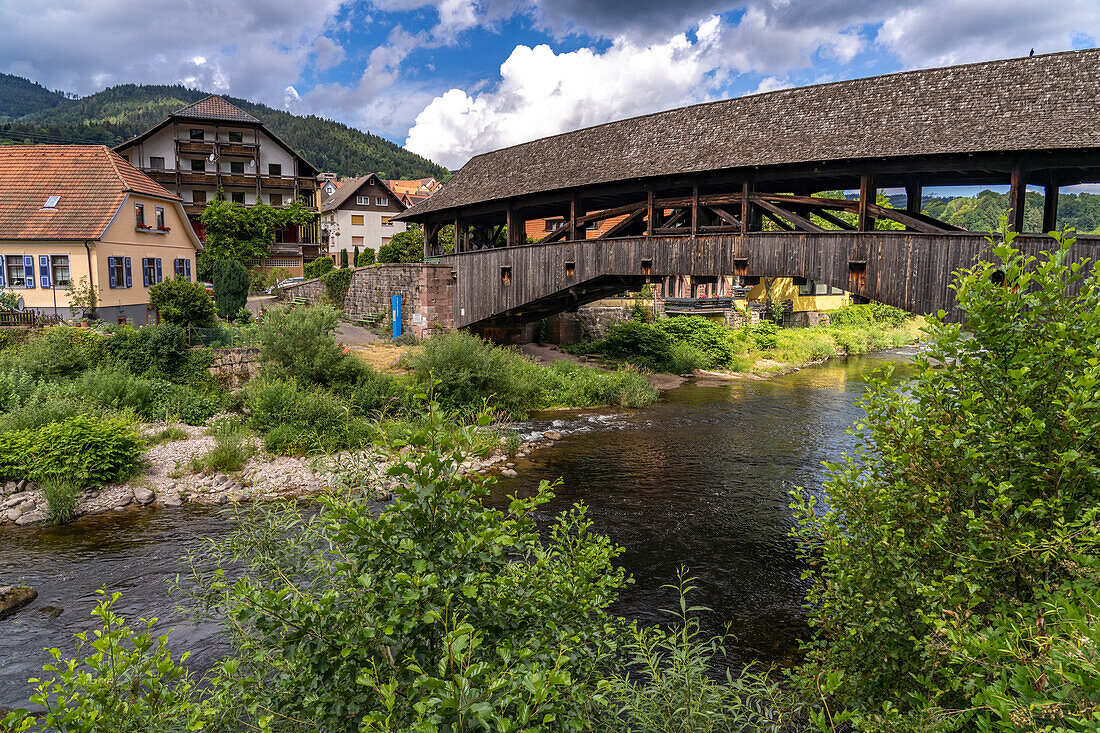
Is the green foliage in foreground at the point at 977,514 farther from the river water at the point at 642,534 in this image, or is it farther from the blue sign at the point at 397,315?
the blue sign at the point at 397,315

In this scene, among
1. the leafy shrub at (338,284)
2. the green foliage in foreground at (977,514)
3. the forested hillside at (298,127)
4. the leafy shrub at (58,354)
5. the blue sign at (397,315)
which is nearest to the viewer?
the green foliage in foreground at (977,514)

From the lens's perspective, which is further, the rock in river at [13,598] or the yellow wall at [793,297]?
the yellow wall at [793,297]

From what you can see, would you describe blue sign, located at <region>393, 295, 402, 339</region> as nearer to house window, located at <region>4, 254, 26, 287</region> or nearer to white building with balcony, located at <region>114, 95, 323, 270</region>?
house window, located at <region>4, 254, 26, 287</region>

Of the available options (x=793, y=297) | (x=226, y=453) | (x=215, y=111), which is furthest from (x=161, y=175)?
(x=793, y=297)

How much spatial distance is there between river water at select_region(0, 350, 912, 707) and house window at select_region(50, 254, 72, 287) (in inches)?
514

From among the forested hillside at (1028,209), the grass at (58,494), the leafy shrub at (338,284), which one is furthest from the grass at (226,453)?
the forested hillside at (1028,209)

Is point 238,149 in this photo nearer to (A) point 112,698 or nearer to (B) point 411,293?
(B) point 411,293

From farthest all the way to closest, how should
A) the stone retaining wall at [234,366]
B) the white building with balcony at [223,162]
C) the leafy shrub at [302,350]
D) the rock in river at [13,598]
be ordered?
the white building with balcony at [223,162] → the stone retaining wall at [234,366] → the leafy shrub at [302,350] → the rock in river at [13,598]

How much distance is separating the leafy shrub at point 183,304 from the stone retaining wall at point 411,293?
23.1 feet

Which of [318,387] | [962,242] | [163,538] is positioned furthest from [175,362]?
[962,242]

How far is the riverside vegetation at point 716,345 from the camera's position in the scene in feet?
78.5

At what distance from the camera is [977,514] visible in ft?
11.6

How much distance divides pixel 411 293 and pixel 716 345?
38.2 ft

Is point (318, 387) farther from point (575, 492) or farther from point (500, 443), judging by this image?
point (575, 492)
